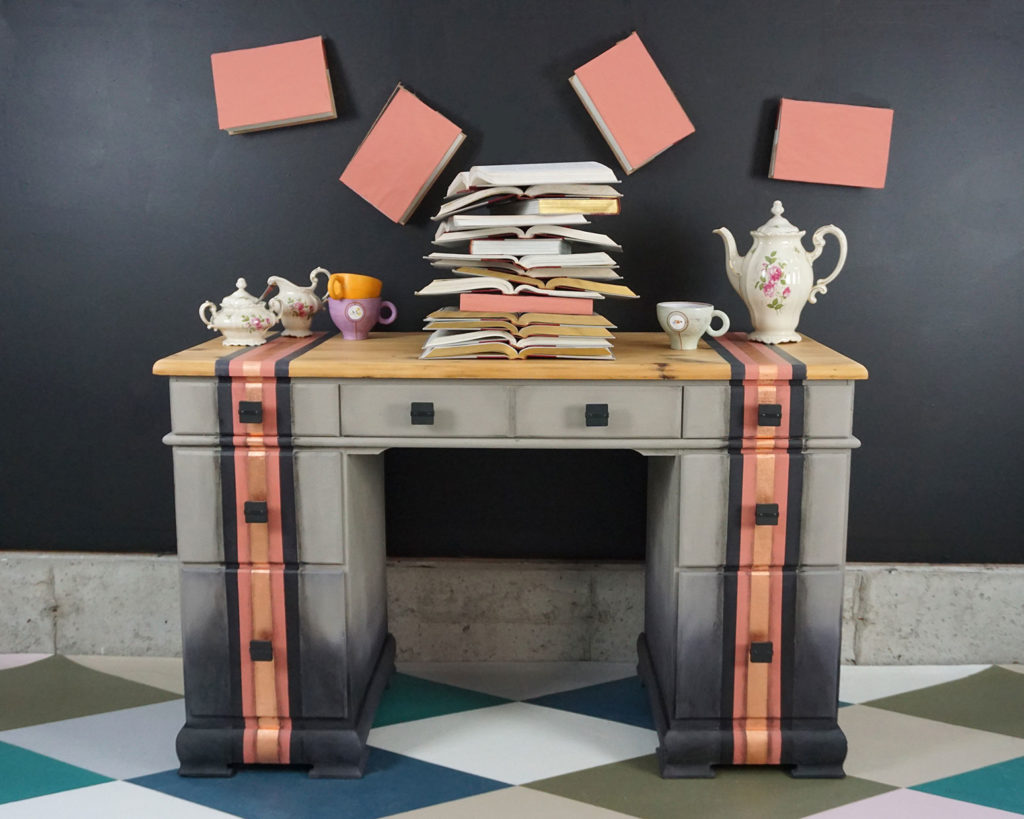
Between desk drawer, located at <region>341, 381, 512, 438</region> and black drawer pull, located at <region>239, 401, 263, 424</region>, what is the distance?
0.18m

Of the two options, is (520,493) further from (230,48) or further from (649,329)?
(230,48)

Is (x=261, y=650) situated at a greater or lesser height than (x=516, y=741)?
greater

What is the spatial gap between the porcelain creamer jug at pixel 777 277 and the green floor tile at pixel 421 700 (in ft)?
3.99

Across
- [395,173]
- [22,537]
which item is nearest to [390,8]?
[395,173]

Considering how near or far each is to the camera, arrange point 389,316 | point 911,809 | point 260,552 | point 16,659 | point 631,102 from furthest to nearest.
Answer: point 16,659 → point 389,316 → point 631,102 → point 260,552 → point 911,809

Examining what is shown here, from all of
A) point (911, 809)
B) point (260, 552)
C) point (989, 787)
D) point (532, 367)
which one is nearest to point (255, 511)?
point (260, 552)

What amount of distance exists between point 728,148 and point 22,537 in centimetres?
231

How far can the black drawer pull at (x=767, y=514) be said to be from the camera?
2297 millimetres

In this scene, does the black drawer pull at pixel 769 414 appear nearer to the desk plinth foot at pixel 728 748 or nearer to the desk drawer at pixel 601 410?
the desk drawer at pixel 601 410

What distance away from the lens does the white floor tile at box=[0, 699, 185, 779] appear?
242cm

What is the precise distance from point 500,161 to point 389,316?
1.72ft

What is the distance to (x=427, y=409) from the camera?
227 cm

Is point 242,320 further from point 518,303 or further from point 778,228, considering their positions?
point 778,228

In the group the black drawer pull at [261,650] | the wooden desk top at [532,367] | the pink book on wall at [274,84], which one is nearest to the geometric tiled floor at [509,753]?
the black drawer pull at [261,650]
